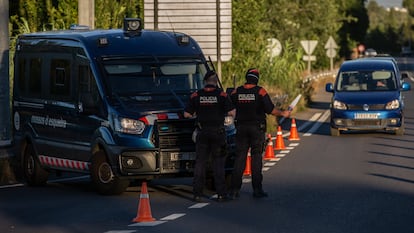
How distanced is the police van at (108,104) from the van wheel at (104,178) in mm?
14

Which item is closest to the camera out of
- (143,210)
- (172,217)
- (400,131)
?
(143,210)

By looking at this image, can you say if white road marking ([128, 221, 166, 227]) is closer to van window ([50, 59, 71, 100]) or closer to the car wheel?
van window ([50, 59, 71, 100])

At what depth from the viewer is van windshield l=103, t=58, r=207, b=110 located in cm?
1647

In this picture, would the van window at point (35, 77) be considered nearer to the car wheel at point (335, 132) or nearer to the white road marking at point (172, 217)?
the white road marking at point (172, 217)

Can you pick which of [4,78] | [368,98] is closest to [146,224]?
[4,78]

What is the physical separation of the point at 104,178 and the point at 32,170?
241 centimetres

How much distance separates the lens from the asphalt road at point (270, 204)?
42.4 ft

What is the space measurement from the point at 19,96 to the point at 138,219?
6.23m

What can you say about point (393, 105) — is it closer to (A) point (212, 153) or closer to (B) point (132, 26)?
(B) point (132, 26)

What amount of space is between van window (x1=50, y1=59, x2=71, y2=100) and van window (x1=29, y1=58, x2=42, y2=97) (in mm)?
454

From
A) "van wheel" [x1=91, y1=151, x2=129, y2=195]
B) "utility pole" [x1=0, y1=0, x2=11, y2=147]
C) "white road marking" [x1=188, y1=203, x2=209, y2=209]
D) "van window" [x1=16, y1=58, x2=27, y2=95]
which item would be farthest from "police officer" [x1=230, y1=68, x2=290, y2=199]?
"utility pole" [x1=0, y1=0, x2=11, y2=147]

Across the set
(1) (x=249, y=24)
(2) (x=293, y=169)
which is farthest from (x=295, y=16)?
(2) (x=293, y=169)

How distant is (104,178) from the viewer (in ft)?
52.9

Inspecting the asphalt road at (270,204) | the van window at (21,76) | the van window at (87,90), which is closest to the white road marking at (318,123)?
the asphalt road at (270,204)
